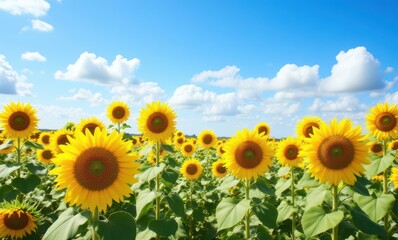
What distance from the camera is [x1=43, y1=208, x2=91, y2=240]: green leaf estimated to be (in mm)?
3395

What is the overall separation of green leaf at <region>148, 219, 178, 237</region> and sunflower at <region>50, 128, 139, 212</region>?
1762mm

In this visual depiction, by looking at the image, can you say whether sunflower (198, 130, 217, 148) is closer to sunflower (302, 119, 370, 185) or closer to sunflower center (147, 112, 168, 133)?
sunflower center (147, 112, 168, 133)

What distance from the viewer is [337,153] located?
4363mm

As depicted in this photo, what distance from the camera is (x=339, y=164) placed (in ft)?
14.2

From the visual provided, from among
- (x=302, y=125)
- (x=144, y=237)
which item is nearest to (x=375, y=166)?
(x=302, y=125)

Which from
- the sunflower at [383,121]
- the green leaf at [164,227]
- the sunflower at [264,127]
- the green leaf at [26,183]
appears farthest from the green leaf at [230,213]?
the sunflower at [264,127]

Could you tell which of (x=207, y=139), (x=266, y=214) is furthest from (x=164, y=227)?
(x=207, y=139)

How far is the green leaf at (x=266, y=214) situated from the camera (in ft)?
15.3

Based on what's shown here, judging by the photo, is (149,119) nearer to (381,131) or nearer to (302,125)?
(302,125)

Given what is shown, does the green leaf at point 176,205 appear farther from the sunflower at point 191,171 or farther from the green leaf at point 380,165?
the sunflower at point 191,171

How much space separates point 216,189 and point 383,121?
349cm

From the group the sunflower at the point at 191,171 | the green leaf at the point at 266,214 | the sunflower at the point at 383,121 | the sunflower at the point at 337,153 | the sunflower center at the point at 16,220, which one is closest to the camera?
the sunflower at the point at 337,153

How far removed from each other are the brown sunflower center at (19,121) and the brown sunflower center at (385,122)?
25.1 feet

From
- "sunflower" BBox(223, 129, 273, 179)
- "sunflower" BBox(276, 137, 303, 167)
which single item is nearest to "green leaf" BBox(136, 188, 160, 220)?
"sunflower" BBox(223, 129, 273, 179)
